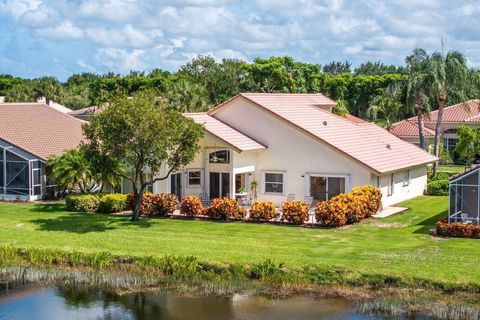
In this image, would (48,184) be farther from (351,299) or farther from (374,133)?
(351,299)

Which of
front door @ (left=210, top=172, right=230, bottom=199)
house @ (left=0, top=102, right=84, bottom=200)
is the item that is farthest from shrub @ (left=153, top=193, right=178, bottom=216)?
house @ (left=0, top=102, right=84, bottom=200)

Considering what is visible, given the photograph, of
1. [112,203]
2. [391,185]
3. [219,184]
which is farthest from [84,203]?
[391,185]

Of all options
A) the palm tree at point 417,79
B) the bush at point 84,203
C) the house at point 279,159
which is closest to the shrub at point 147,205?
the house at point 279,159

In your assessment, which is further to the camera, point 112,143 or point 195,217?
point 195,217

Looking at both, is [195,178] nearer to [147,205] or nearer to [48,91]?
[147,205]

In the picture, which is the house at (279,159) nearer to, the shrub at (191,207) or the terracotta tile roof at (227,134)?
the terracotta tile roof at (227,134)

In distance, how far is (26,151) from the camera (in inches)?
1715

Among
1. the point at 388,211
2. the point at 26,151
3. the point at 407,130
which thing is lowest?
the point at 388,211

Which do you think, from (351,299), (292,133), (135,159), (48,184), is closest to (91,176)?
(48,184)

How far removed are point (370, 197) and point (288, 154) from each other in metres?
5.85

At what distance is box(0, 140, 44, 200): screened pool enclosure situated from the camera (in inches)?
1716

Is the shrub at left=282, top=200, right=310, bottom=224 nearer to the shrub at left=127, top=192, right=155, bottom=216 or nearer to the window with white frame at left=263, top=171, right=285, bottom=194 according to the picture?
the window with white frame at left=263, top=171, right=285, bottom=194

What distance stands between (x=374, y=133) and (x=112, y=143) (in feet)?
63.1

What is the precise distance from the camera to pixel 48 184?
44.8 m
